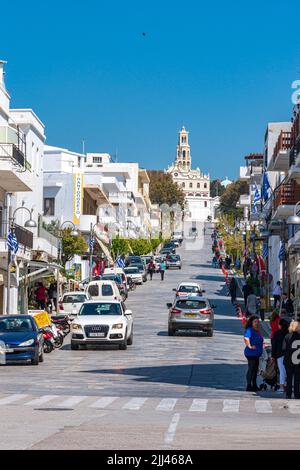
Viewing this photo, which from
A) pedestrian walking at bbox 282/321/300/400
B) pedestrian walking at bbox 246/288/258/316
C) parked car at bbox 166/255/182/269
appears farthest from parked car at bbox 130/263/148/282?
pedestrian walking at bbox 282/321/300/400

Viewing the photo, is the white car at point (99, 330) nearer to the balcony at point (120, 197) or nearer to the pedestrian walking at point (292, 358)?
the pedestrian walking at point (292, 358)

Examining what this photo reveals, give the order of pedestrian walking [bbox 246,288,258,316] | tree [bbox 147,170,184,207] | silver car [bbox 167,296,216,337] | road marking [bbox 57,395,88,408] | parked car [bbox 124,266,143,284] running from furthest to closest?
1. tree [bbox 147,170,184,207]
2. parked car [bbox 124,266,143,284]
3. pedestrian walking [bbox 246,288,258,316]
4. silver car [bbox 167,296,216,337]
5. road marking [bbox 57,395,88,408]

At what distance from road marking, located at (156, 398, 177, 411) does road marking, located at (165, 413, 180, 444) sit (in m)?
1.48

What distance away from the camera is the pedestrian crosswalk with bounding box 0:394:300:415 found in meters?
20.6

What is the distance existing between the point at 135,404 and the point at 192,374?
8.45 meters

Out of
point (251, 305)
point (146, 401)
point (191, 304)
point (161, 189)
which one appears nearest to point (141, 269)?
point (251, 305)

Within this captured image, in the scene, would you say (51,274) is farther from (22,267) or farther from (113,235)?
(113,235)

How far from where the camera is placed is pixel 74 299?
53.3m

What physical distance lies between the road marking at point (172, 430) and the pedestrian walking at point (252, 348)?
649 centimetres

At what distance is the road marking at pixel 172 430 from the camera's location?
14.6 m

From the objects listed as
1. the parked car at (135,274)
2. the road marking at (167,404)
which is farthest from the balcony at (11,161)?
the parked car at (135,274)

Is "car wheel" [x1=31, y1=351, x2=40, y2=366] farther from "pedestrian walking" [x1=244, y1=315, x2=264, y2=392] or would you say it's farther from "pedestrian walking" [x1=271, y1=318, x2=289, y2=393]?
"pedestrian walking" [x1=271, y1=318, x2=289, y2=393]
